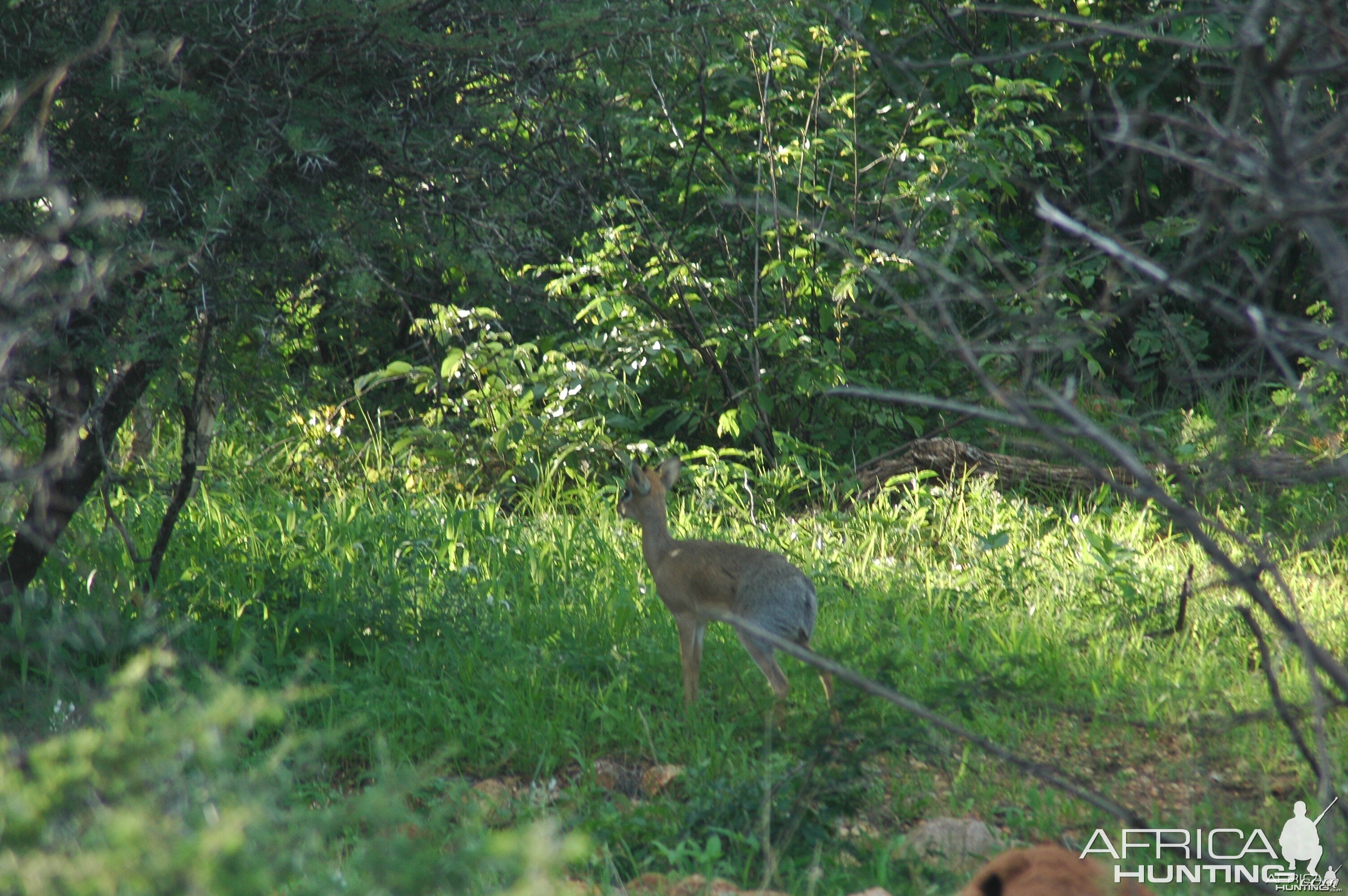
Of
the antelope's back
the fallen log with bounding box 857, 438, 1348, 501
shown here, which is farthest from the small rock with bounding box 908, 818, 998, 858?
the fallen log with bounding box 857, 438, 1348, 501

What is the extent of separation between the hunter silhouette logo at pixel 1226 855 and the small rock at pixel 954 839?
28 centimetres

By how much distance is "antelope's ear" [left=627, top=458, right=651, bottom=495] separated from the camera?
6.06 meters

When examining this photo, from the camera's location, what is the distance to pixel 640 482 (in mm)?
6059

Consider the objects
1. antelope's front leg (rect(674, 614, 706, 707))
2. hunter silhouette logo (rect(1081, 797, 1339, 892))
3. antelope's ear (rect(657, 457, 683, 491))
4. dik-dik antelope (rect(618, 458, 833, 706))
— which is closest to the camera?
hunter silhouette logo (rect(1081, 797, 1339, 892))

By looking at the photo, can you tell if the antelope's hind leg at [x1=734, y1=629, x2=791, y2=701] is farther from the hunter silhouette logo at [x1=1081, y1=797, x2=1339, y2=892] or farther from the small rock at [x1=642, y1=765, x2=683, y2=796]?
the hunter silhouette logo at [x1=1081, y1=797, x2=1339, y2=892]

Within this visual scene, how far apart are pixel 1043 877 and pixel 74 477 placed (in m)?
3.85

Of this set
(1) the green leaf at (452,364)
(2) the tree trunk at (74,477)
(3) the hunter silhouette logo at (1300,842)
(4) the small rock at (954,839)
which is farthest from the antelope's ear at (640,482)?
(3) the hunter silhouette logo at (1300,842)

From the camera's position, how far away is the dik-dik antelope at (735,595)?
5.15 meters

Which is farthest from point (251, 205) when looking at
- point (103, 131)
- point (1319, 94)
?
point (1319, 94)

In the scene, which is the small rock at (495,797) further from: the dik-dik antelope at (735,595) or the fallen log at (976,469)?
the fallen log at (976,469)

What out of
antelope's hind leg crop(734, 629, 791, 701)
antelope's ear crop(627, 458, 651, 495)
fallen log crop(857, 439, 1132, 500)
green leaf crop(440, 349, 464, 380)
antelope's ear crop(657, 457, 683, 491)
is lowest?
antelope's hind leg crop(734, 629, 791, 701)

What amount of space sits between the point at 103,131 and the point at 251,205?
1.78 feet

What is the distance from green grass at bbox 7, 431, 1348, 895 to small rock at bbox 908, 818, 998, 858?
0.34 feet

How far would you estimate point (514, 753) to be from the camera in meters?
4.62
